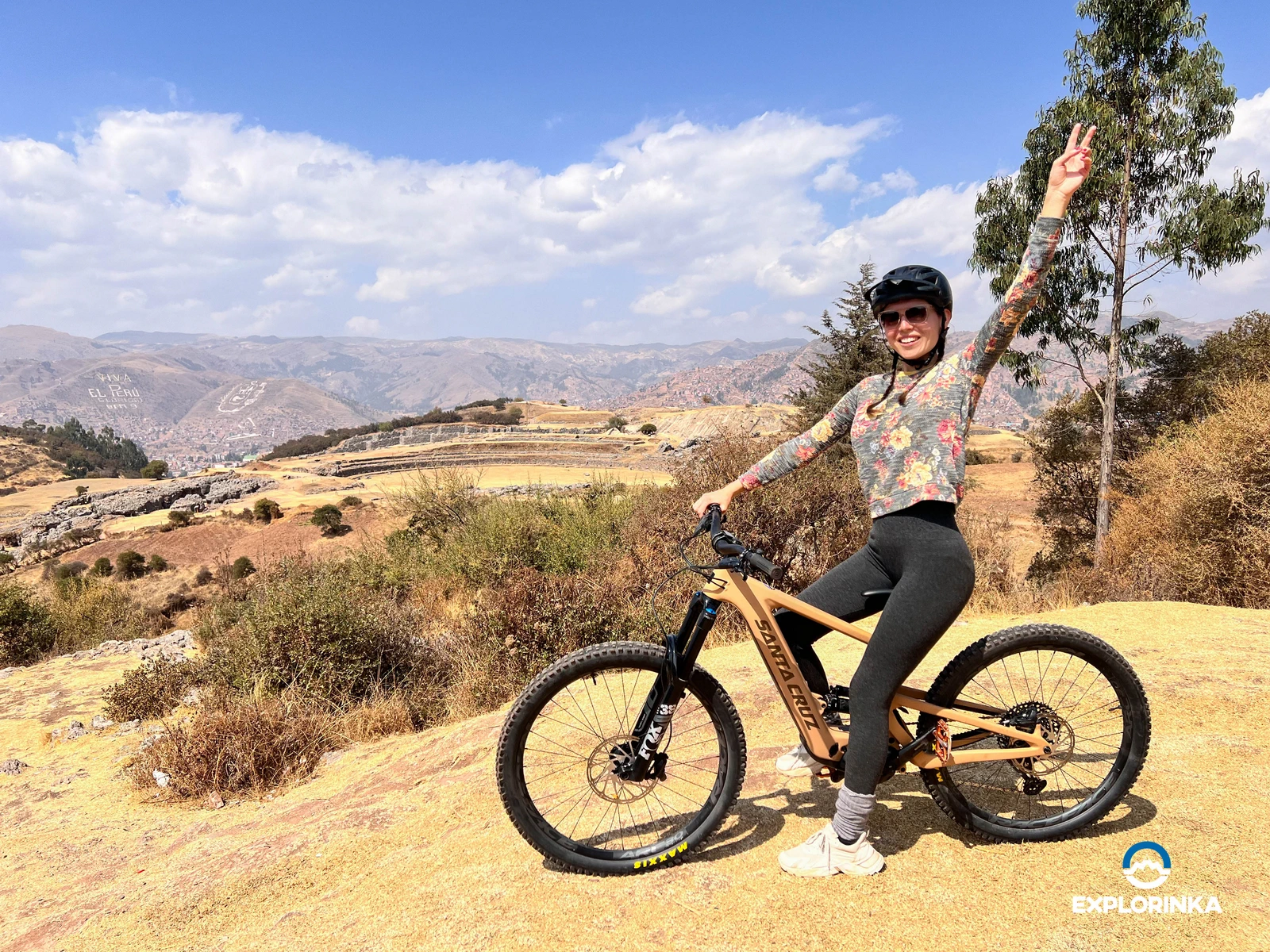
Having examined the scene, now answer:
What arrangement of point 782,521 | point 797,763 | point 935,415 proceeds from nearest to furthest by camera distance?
point 935,415, point 797,763, point 782,521

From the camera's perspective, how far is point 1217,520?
959cm

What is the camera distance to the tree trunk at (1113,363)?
13555 mm

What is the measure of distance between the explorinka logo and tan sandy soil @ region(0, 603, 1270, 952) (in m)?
0.03

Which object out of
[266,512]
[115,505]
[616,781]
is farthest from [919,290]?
[115,505]

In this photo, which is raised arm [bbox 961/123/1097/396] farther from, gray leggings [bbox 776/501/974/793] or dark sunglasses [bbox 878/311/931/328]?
gray leggings [bbox 776/501/974/793]

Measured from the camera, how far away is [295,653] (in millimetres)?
6410

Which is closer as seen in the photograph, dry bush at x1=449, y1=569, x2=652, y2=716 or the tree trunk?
dry bush at x1=449, y1=569, x2=652, y2=716

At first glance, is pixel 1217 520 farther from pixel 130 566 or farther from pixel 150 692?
pixel 130 566

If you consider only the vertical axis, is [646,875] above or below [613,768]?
below

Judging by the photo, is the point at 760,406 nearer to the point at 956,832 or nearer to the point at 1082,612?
the point at 1082,612

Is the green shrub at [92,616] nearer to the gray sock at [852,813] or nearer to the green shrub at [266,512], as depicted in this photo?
the gray sock at [852,813]

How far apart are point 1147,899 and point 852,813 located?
1.05 meters

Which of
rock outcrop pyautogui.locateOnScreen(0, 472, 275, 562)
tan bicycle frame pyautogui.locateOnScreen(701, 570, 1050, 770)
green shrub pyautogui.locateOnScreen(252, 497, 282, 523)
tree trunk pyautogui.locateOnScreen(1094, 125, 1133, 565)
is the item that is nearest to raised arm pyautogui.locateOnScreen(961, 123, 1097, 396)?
tan bicycle frame pyautogui.locateOnScreen(701, 570, 1050, 770)

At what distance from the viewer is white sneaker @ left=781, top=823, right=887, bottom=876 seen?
2518 mm
